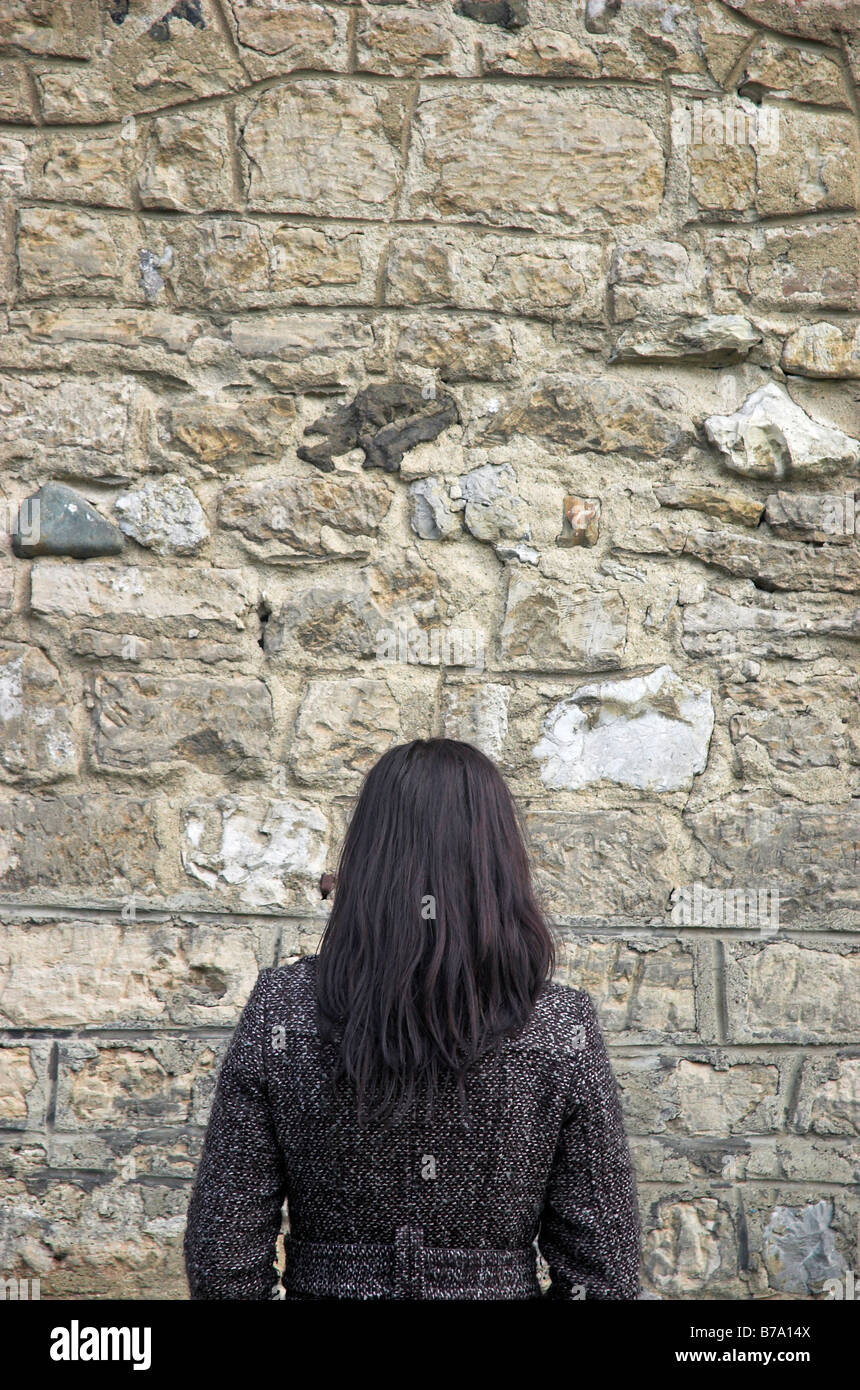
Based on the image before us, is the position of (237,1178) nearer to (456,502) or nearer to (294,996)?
(294,996)

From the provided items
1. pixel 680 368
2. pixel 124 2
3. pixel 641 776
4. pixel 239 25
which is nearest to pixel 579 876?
pixel 641 776

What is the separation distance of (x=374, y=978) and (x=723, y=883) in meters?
1.46

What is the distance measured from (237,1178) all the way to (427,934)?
0.41 meters

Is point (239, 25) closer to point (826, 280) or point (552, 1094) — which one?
point (826, 280)

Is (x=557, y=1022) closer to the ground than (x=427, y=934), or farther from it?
closer to the ground

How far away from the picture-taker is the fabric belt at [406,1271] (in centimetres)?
141

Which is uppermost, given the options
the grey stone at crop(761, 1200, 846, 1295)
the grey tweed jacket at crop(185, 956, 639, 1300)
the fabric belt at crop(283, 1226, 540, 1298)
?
the grey tweed jacket at crop(185, 956, 639, 1300)

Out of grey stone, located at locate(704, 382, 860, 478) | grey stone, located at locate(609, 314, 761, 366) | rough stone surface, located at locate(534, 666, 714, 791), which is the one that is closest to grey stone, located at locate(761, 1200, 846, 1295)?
rough stone surface, located at locate(534, 666, 714, 791)

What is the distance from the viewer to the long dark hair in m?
1.38

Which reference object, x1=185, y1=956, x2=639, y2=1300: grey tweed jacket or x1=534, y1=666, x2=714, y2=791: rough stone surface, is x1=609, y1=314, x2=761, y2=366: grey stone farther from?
x1=185, y1=956, x2=639, y2=1300: grey tweed jacket

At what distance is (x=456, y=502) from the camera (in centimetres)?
266

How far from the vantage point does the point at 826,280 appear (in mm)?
2705

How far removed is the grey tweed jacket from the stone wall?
1.11m

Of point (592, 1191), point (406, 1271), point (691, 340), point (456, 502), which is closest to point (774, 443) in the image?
point (691, 340)
